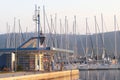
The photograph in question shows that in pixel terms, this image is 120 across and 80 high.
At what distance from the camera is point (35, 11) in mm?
70500

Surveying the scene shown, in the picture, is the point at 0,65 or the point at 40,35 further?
the point at 40,35

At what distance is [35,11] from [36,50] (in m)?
11.7

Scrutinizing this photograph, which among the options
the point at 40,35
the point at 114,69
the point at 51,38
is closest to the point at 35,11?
the point at 40,35

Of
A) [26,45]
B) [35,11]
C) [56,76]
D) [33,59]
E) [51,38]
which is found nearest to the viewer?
[56,76]

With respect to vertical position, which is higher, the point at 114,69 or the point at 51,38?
the point at 51,38

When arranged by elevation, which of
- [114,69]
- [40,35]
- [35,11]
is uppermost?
[35,11]

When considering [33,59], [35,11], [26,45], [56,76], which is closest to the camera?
[56,76]

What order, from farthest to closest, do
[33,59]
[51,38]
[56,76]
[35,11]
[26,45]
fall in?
1. [51,38]
2. [35,11]
3. [26,45]
4. [33,59]
5. [56,76]

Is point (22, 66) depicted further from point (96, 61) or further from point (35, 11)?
point (96, 61)

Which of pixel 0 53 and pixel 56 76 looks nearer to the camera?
pixel 56 76

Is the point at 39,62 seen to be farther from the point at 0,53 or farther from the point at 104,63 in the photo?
the point at 104,63

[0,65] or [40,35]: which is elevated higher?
[40,35]

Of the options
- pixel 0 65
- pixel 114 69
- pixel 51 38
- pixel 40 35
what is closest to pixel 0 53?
pixel 0 65

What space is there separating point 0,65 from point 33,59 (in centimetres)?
539
